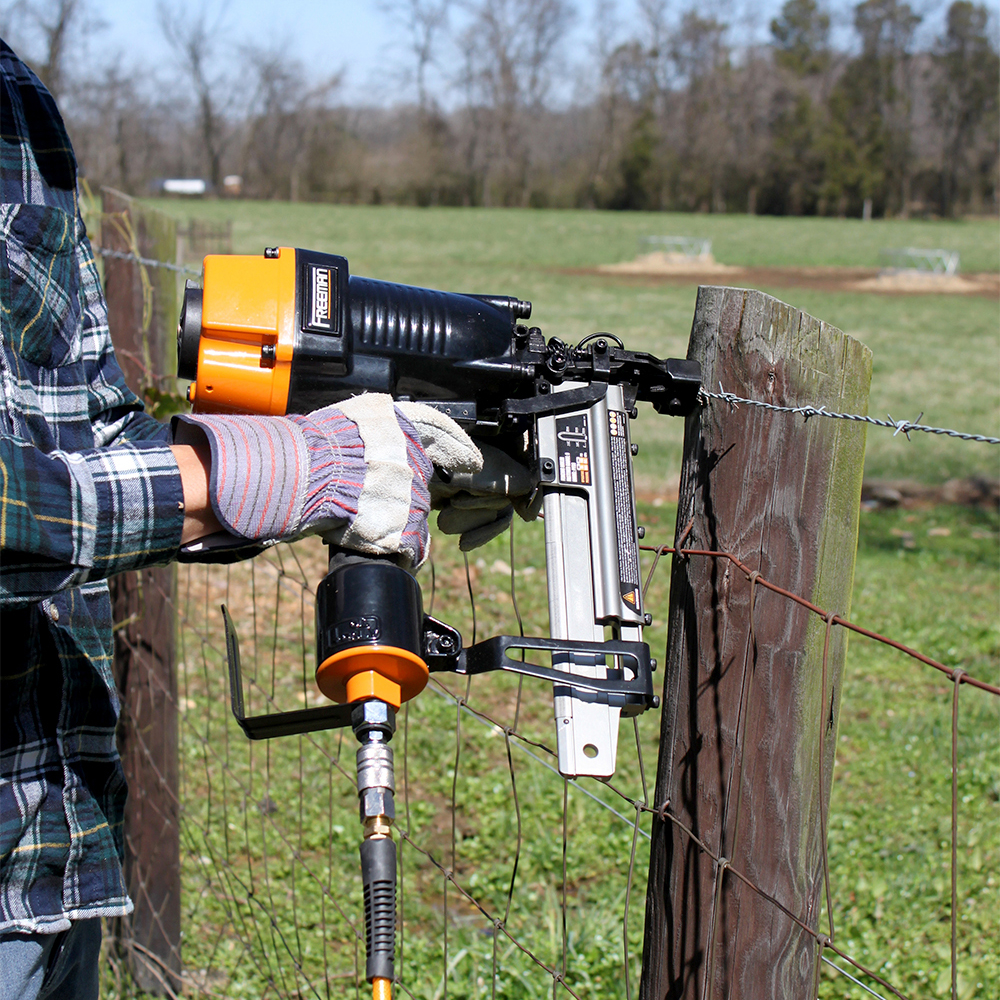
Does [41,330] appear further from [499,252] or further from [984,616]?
[499,252]

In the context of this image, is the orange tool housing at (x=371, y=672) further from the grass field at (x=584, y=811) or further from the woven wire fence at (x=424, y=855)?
the woven wire fence at (x=424, y=855)

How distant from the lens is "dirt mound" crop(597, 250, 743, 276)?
84.1ft

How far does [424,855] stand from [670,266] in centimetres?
2477

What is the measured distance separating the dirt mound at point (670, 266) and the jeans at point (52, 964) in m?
24.5

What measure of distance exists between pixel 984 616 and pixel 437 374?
4148 mm

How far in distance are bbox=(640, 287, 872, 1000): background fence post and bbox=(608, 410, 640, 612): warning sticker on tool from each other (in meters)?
0.11

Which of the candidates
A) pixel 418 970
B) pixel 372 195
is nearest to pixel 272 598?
pixel 418 970

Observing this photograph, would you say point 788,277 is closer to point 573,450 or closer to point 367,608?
point 573,450

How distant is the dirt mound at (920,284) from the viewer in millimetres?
22769

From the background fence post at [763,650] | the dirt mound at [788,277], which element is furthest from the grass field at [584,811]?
the dirt mound at [788,277]

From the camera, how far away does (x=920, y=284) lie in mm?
23312

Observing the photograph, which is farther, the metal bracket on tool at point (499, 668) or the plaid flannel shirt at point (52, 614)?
the plaid flannel shirt at point (52, 614)

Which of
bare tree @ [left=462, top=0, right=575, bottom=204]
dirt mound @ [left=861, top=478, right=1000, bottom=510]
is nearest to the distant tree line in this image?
bare tree @ [left=462, top=0, right=575, bottom=204]

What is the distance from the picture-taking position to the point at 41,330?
4.65ft
